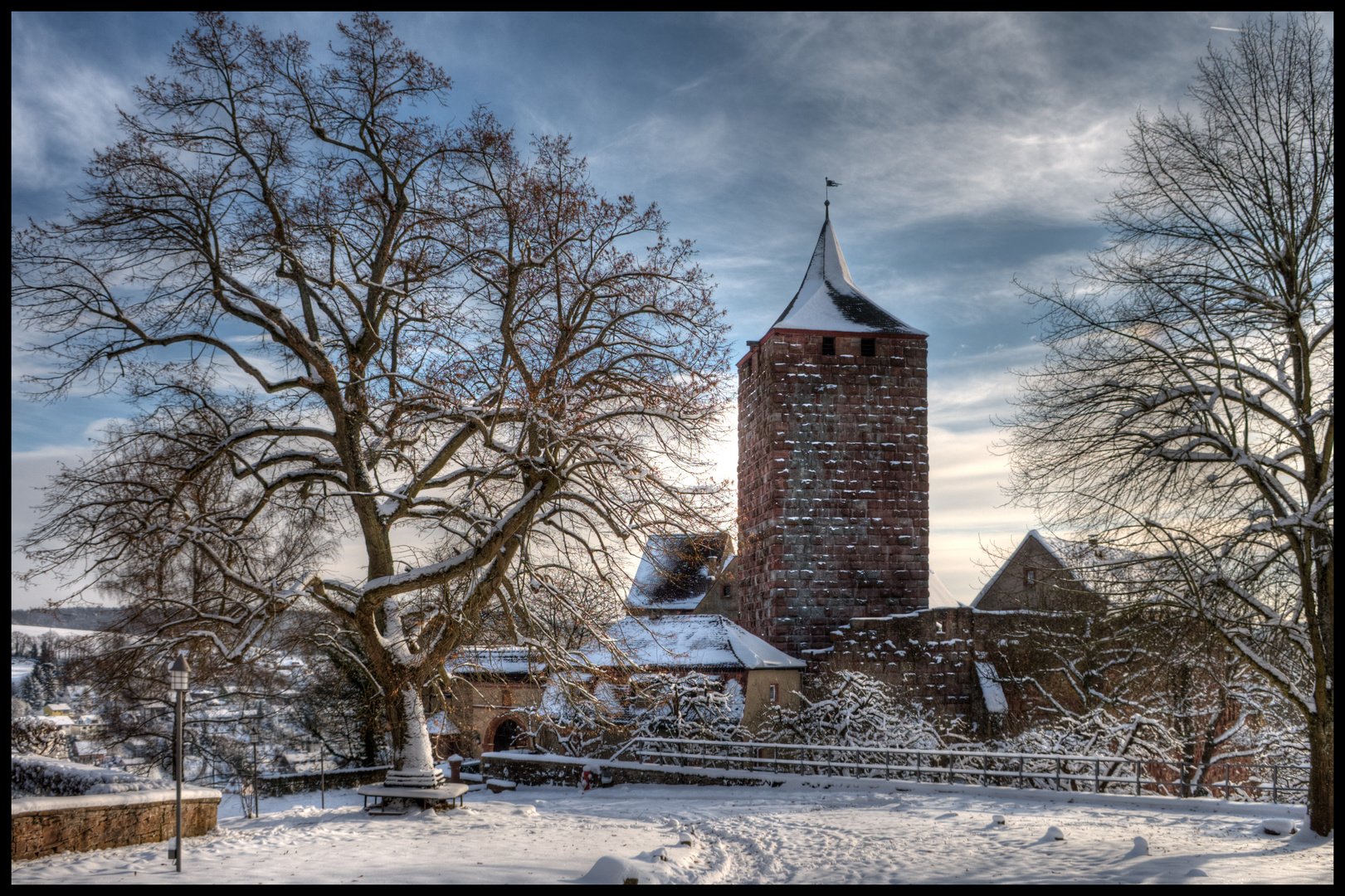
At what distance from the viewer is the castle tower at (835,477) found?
28.2m

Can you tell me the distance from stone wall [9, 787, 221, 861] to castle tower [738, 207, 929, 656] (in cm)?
1905

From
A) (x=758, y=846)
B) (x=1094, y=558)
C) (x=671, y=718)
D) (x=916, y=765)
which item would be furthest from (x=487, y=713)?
(x=1094, y=558)

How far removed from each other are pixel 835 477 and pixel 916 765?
1040 centimetres

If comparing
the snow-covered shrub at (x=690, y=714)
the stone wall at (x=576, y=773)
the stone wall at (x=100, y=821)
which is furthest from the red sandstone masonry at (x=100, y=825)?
the snow-covered shrub at (x=690, y=714)

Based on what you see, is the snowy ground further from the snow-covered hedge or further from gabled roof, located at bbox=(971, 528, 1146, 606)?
gabled roof, located at bbox=(971, 528, 1146, 606)

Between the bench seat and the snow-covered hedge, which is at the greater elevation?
the snow-covered hedge

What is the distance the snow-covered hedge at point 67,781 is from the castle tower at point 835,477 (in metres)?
19.3

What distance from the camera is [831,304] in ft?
102

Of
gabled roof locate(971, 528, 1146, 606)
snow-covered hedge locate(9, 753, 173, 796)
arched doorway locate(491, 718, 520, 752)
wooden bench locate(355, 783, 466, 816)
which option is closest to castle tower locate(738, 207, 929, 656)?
arched doorway locate(491, 718, 520, 752)

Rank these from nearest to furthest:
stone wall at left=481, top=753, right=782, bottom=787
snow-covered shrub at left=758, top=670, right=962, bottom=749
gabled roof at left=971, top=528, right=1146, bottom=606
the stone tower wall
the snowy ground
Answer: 1. the snowy ground
2. gabled roof at left=971, top=528, right=1146, bottom=606
3. stone wall at left=481, top=753, right=782, bottom=787
4. snow-covered shrub at left=758, top=670, right=962, bottom=749
5. the stone tower wall

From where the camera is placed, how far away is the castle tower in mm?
28250

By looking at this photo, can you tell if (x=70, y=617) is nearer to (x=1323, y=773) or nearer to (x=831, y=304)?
(x=1323, y=773)

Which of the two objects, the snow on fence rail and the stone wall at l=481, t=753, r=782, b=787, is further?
the stone wall at l=481, t=753, r=782, b=787

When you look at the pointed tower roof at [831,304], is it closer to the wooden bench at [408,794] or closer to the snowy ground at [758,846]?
the snowy ground at [758,846]
